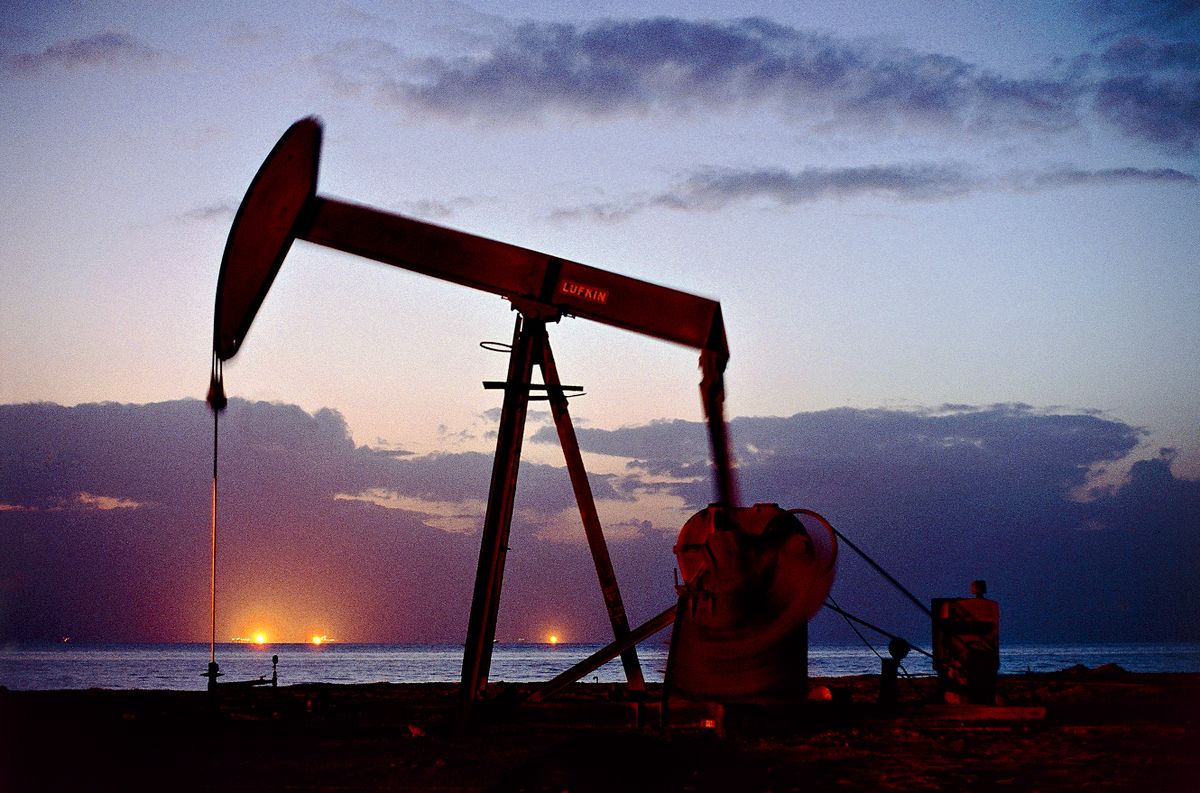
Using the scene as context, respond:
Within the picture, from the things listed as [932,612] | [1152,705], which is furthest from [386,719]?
[1152,705]

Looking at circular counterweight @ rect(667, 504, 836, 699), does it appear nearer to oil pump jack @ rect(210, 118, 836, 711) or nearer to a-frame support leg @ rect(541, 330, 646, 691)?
oil pump jack @ rect(210, 118, 836, 711)

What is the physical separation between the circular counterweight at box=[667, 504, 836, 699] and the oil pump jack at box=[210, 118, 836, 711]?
14 mm

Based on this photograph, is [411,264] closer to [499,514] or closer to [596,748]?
[499,514]

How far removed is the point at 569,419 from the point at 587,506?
1012mm

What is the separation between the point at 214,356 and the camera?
476 inches

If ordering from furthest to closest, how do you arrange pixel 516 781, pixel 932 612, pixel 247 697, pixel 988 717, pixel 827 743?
pixel 247 697
pixel 932 612
pixel 988 717
pixel 827 743
pixel 516 781

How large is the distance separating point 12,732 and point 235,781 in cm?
551

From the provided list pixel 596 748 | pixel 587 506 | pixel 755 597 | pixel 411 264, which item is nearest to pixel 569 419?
pixel 587 506

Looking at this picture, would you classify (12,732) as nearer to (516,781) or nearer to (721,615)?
(516,781)

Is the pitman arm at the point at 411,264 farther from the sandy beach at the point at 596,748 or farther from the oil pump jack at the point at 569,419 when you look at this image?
the sandy beach at the point at 596,748

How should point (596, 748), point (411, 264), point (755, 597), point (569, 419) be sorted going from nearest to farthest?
1. point (596, 748)
2. point (755, 597)
3. point (411, 264)
4. point (569, 419)

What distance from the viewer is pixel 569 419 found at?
42.5ft

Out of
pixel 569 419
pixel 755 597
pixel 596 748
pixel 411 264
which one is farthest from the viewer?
pixel 569 419

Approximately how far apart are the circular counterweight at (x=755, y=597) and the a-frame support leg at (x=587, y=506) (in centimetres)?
125
